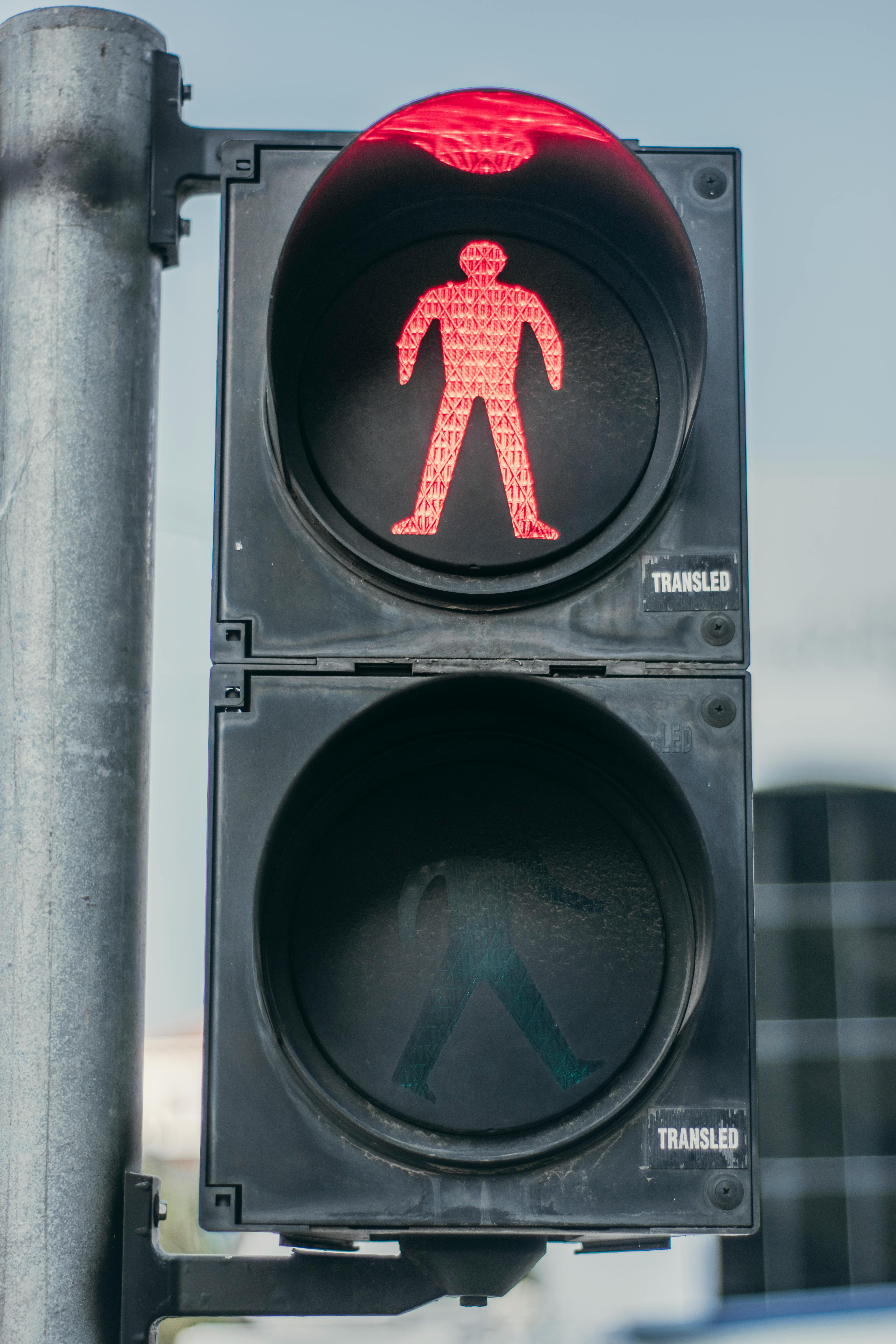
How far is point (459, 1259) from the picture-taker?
1394 millimetres

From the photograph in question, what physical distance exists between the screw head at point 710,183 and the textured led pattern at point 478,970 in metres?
0.75

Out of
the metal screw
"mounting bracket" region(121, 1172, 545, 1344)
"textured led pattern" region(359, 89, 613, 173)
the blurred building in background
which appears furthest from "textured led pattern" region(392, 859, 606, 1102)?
the blurred building in background

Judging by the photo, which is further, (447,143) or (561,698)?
(447,143)

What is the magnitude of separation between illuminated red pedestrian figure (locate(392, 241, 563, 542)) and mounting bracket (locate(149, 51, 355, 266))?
39cm

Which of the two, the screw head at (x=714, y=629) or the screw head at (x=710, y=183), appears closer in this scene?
the screw head at (x=714, y=629)

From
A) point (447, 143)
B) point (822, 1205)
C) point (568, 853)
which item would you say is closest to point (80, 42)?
point (447, 143)

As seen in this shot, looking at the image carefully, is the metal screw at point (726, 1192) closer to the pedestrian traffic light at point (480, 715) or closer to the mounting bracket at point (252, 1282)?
the pedestrian traffic light at point (480, 715)

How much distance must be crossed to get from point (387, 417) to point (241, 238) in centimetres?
29

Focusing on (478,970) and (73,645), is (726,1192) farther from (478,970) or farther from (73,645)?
(73,645)

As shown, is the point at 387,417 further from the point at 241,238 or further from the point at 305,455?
the point at 241,238

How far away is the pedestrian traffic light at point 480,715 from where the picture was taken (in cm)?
126

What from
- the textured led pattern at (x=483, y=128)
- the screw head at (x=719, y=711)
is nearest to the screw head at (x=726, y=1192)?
the screw head at (x=719, y=711)

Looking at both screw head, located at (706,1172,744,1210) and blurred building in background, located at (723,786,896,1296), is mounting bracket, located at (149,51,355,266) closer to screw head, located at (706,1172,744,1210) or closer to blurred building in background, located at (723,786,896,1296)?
screw head, located at (706,1172,744,1210)

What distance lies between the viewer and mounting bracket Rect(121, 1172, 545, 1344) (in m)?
1.43
